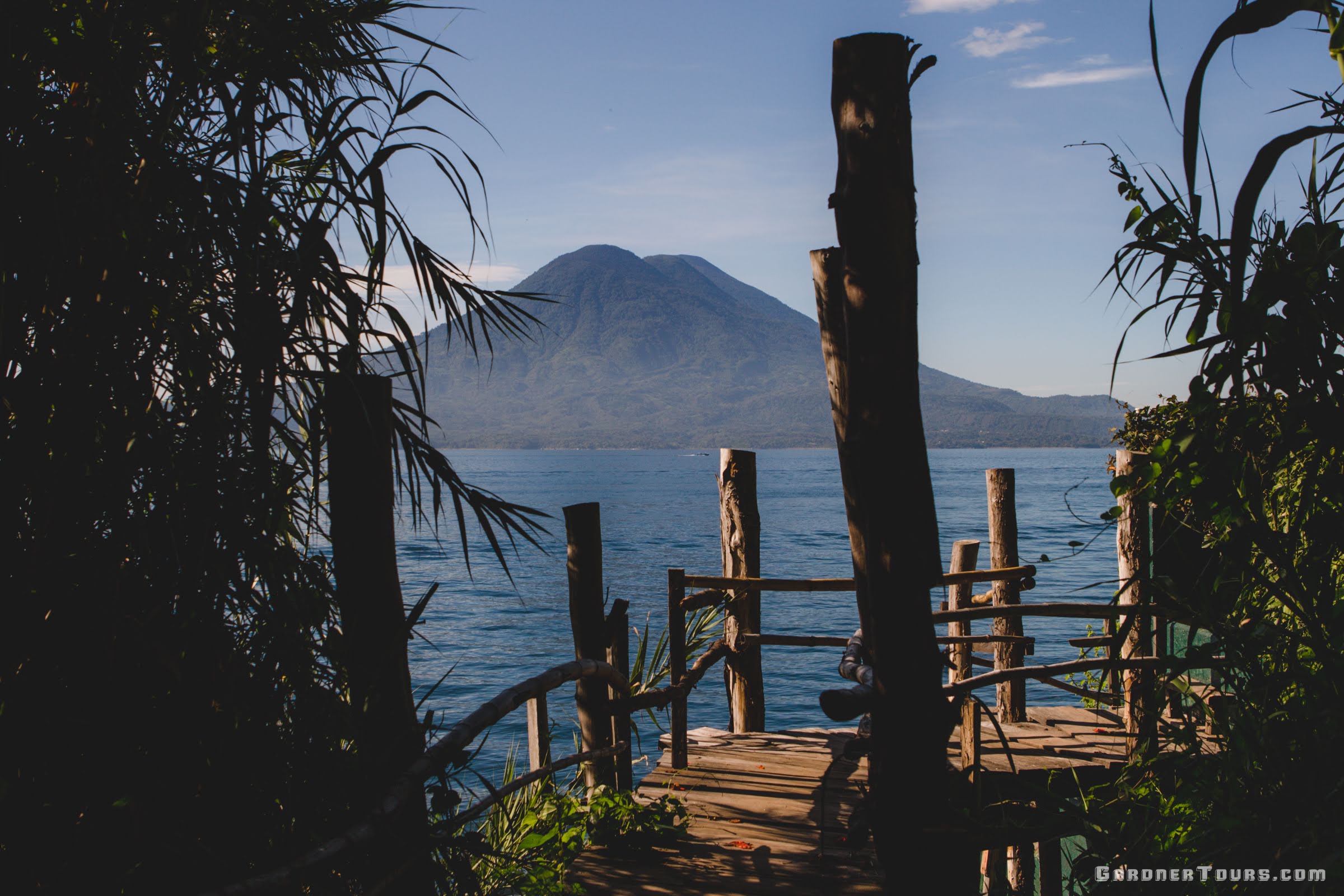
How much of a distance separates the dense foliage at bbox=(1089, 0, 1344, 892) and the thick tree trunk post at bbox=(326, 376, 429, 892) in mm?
1988

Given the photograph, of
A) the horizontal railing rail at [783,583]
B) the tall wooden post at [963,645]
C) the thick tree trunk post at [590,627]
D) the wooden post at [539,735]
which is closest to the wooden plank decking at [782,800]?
the tall wooden post at [963,645]

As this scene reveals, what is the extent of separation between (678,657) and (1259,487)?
3.97 m

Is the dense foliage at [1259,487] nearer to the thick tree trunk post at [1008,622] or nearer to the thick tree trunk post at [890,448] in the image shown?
the thick tree trunk post at [890,448]

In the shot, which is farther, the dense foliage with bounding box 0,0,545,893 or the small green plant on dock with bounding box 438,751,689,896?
the small green plant on dock with bounding box 438,751,689,896

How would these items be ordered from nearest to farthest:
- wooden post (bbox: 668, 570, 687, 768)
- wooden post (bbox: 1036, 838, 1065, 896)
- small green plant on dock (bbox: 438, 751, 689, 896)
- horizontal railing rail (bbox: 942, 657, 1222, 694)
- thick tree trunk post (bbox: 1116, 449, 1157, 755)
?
horizontal railing rail (bbox: 942, 657, 1222, 694), small green plant on dock (bbox: 438, 751, 689, 896), thick tree trunk post (bbox: 1116, 449, 1157, 755), wooden post (bbox: 1036, 838, 1065, 896), wooden post (bbox: 668, 570, 687, 768)

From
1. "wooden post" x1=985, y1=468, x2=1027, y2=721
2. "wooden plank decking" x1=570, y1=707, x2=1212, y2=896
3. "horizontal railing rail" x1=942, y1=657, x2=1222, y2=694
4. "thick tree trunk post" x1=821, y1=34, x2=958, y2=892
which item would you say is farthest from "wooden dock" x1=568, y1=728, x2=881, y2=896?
"wooden post" x1=985, y1=468, x2=1027, y2=721

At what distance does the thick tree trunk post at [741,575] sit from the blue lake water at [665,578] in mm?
950

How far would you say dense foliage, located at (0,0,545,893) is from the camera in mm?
2436

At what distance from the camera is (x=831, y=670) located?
21422 mm

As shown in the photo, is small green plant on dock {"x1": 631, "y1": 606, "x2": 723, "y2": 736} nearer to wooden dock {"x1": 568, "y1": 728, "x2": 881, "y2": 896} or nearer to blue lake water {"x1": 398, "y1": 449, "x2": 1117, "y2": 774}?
wooden dock {"x1": 568, "y1": 728, "x2": 881, "y2": 896}

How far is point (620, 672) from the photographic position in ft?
17.7

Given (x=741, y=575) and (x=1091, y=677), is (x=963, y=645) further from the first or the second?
(x=741, y=575)

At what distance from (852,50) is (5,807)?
2920mm

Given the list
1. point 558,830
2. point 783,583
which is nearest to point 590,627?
point 558,830
